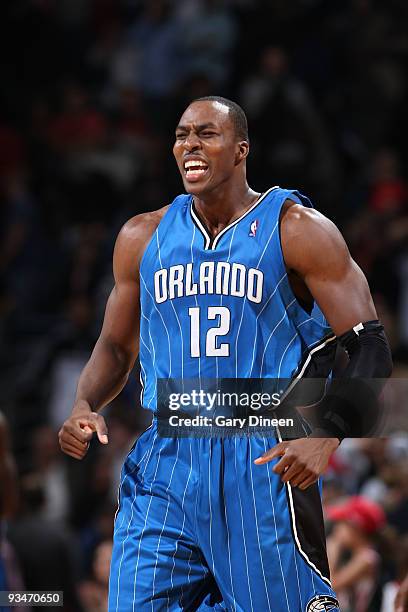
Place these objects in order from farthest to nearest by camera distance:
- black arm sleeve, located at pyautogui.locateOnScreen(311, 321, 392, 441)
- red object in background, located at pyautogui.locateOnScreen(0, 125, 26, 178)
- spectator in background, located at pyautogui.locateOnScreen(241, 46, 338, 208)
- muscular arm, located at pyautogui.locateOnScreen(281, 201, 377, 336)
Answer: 1. red object in background, located at pyautogui.locateOnScreen(0, 125, 26, 178)
2. spectator in background, located at pyautogui.locateOnScreen(241, 46, 338, 208)
3. muscular arm, located at pyautogui.locateOnScreen(281, 201, 377, 336)
4. black arm sleeve, located at pyautogui.locateOnScreen(311, 321, 392, 441)

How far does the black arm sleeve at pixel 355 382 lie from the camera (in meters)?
3.89

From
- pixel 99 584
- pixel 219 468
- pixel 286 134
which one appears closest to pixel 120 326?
pixel 219 468

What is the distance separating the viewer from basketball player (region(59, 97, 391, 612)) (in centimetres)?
392

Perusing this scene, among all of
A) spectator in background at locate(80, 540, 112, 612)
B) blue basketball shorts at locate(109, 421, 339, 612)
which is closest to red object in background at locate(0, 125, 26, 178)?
spectator in background at locate(80, 540, 112, 612)

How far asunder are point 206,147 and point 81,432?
108 cm

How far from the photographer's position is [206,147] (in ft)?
14.0

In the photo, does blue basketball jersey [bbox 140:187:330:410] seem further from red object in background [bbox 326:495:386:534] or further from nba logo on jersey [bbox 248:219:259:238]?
red object in background [bbox 326:495:386:534]

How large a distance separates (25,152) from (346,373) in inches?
299

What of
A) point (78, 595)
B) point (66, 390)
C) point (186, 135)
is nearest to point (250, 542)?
point (186, 135)

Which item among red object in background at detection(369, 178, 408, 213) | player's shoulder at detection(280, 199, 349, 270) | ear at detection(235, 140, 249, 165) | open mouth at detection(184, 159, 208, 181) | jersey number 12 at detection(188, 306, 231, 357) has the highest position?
red object in background at detection(369, 178, 408, 213)

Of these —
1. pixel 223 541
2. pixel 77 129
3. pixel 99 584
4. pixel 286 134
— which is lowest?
pixel 99 584

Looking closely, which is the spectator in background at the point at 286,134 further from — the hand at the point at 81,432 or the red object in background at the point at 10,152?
the hand at the point at 81,432

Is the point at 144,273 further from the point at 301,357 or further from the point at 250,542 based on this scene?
the point at 250,542

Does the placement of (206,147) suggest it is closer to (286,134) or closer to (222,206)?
(222,206)
